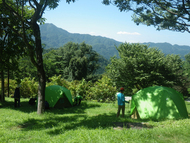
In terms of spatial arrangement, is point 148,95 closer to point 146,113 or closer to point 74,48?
point 146,113

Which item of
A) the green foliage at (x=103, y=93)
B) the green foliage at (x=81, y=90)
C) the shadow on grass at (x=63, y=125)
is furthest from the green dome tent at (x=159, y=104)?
the green foliage at (x=81, y=90)

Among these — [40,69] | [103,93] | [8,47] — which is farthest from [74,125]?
[103,93]

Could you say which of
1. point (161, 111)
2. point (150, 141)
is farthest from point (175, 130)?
point (161, 111)

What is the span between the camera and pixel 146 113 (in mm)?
8359

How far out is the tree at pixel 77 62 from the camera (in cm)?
4106

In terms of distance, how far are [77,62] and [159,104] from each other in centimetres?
3386

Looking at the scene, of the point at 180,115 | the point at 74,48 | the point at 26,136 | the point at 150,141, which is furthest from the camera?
the point at 74,48

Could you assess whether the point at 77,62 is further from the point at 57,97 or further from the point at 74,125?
the point at 74,125

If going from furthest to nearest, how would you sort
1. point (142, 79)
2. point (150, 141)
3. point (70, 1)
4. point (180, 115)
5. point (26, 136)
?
point (142, 79) → point (70, 1) → point (180, 115) → point (26, 136) → point (150, 141)

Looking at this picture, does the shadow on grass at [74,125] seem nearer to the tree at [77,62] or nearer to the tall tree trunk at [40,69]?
the tall tree trunk at [40,69]

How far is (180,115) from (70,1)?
8.03m

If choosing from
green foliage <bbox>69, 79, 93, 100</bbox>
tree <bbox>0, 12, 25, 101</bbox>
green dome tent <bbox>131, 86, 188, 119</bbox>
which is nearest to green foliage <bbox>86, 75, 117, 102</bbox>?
green foliage <bbox>69, 79, 93, 100</bbox>

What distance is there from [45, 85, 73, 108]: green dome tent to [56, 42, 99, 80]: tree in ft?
88.5

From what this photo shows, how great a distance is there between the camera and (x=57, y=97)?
11602 mm
